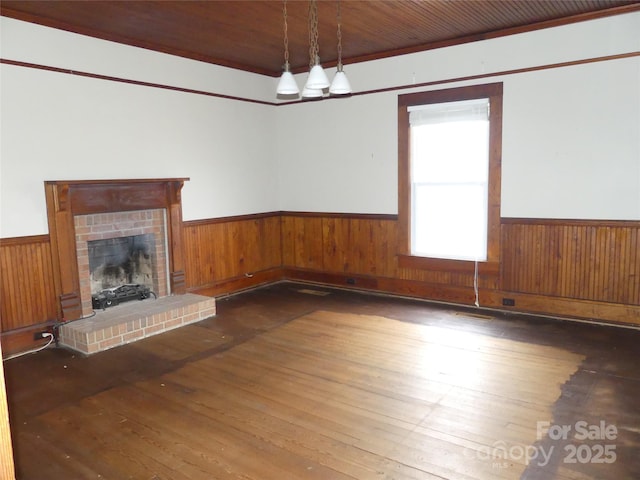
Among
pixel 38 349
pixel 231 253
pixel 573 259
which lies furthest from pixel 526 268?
pixel 38 349

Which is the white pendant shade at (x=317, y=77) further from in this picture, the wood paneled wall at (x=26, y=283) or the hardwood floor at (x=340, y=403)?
the wood paneled wall at (x=26, y=283)

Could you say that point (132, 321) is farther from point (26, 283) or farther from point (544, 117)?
point (544, 117)

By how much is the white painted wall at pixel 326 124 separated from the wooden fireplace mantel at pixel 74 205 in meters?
0.12

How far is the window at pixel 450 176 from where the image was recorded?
503 cm

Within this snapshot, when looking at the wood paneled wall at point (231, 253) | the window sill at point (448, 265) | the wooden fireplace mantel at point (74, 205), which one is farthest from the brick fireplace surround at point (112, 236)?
the window sill at point (448, 265)

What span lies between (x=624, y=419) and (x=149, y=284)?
182 inches

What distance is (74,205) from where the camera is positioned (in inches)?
175

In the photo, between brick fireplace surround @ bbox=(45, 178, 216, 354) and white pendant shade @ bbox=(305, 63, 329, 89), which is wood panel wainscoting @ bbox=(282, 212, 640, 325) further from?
white pendant shade @ bbox=(305, 63, 329, 89)

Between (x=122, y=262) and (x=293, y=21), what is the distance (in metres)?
3.14

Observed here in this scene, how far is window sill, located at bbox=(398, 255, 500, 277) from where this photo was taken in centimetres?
514

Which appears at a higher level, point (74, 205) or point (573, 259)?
point (74, 205)

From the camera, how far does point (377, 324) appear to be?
15.6ft

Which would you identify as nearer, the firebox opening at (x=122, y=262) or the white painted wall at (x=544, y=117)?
the white painted wall at (x=544, y=117)

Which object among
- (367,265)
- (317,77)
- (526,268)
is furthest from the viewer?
(367,265)
